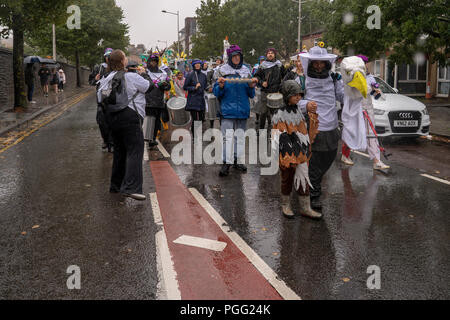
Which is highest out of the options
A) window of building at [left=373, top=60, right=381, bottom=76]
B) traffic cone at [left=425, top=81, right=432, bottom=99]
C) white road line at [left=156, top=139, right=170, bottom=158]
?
window of building at [left=373, top=60, right=381, bottom=76]

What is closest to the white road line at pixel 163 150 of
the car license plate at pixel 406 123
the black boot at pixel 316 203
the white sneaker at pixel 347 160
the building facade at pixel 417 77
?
the white sneaker at pixel 347 160

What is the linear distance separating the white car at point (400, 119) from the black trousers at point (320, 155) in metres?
5.76

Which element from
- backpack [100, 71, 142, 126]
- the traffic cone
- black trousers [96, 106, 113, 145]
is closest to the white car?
black trousers [96, 106, 113, 145]

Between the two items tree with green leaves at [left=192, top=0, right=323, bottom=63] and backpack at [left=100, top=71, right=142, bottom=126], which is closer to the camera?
backpack at [left=100, top=71, right=142, bottom=126]

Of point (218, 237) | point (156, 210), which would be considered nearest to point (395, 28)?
point (156, 210)

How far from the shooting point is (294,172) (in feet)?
18.5

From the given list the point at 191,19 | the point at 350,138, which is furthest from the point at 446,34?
the point at 191,19

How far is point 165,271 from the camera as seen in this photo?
13.6 feet

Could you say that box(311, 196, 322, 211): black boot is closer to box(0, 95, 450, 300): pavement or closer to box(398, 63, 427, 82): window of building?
box(0, 95, 450, 300): pavement

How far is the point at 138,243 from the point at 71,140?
8.36 meters

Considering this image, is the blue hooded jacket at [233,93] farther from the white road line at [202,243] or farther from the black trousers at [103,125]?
the white road line at [202,243]

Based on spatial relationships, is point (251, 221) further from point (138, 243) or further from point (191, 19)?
point (191, 19)

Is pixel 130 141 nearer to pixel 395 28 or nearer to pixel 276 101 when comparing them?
pixel 276 101

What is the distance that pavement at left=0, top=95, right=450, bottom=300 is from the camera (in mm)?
3838
